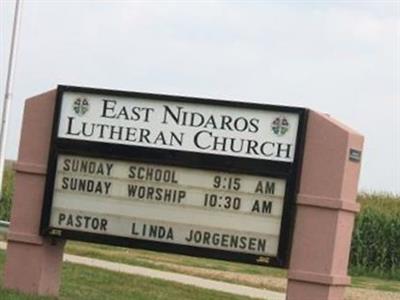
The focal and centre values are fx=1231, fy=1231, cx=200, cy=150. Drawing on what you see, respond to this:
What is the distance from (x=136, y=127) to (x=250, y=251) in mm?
1979

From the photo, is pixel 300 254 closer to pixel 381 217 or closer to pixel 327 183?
pixel 327 183

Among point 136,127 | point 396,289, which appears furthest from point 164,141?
point 396,289

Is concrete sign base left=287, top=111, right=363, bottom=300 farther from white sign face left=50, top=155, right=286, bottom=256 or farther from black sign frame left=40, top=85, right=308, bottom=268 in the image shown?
white sign face left=50, top=155, right=286, bottom=256

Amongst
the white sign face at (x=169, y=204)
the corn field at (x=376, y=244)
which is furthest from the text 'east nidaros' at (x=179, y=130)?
the corn field at (x=376, y=244)

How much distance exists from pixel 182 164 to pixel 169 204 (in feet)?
1.54

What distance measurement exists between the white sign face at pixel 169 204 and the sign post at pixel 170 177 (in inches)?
0.4

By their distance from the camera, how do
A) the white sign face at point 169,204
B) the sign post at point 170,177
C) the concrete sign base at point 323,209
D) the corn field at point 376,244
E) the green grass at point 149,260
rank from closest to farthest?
the concrete sign base at point 323,209, the sign post at point 170,177, the white sign face at point 169,204, the green grass at point 149,260, the corn field at point 376,244

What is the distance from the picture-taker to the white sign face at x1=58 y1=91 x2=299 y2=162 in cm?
1325

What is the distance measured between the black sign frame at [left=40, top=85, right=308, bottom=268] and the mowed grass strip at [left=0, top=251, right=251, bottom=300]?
1.46 meters

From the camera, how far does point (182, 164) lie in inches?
536

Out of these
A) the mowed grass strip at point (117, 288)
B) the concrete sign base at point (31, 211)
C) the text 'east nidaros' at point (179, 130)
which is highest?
the text 'east nidaros' at point (179, 130)

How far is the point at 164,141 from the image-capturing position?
45.1 feet

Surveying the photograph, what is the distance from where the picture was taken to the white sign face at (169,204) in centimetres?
1324

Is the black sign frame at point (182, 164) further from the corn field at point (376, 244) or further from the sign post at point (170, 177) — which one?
the corn field at point (376, 244)
